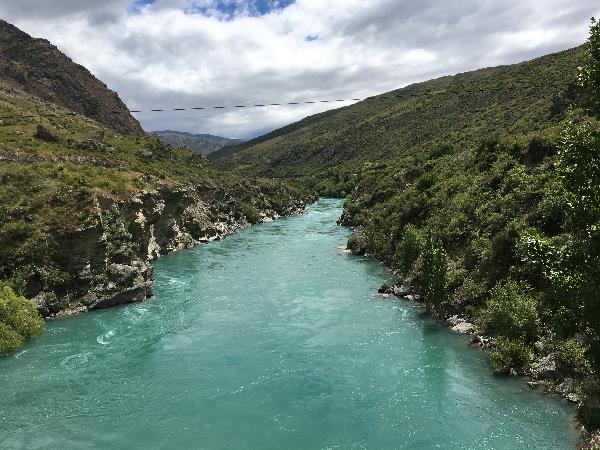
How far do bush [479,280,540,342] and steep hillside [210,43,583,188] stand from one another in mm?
17516

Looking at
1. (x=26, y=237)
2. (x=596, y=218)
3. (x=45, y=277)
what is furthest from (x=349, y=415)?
(x=26, y=237)

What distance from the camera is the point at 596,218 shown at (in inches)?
507

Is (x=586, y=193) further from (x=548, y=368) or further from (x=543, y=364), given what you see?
(x=543, y=364)

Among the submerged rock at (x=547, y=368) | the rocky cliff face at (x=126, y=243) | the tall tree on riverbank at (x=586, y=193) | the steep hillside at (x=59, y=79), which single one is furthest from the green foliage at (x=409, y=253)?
the steep hillside at (x=59, y=79)

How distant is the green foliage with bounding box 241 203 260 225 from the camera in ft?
291

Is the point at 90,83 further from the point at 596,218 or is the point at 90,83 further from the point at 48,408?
the point at 596,218

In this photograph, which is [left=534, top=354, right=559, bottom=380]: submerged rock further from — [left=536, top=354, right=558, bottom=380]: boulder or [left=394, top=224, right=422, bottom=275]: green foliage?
[left=394, top=224, right=422, bottom=275]: green foliage

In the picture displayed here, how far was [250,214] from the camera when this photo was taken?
8900cm

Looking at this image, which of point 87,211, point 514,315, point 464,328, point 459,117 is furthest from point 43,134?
point 459,117

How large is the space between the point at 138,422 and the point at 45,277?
19560mm

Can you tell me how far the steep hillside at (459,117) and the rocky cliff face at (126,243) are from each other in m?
25.1

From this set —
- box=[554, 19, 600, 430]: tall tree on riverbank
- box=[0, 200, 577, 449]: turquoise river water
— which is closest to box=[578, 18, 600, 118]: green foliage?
box=[554, 19, 600, 430]: tall tree on riverbank

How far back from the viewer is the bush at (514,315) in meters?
24.5

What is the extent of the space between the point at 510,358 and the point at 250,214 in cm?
6877
